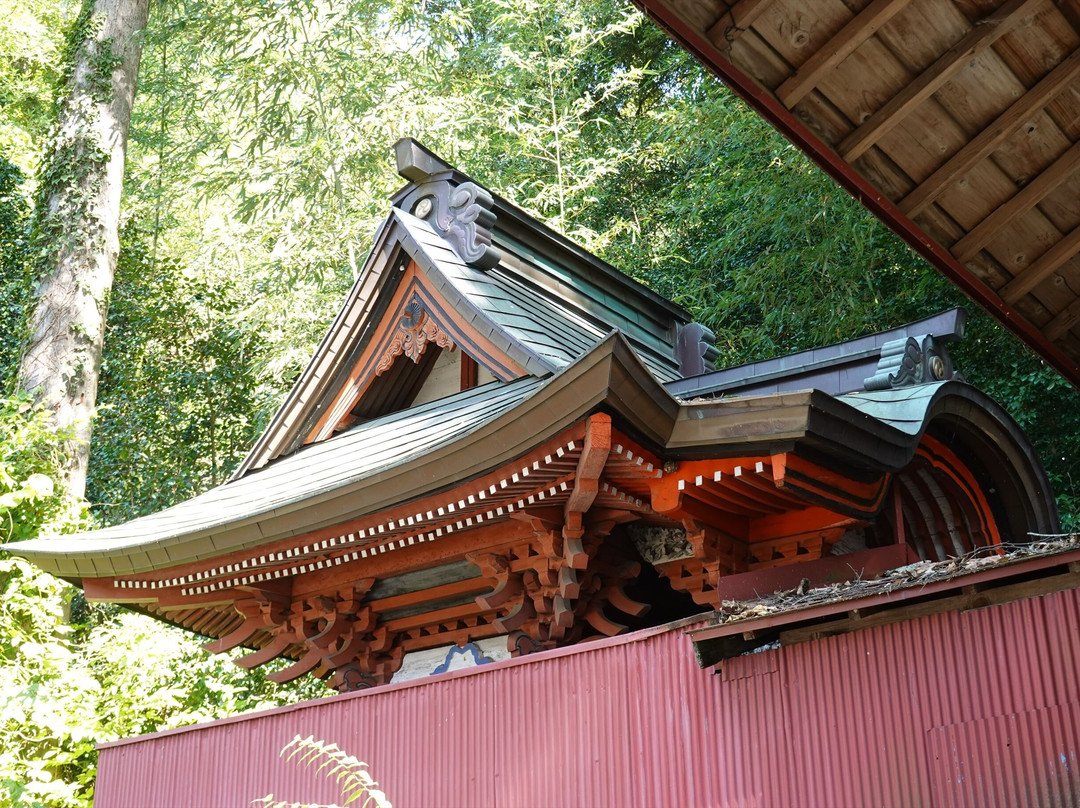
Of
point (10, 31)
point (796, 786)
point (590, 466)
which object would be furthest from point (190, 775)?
point (10, 31)

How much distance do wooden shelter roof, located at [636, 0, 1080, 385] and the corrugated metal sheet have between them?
1.38 meters

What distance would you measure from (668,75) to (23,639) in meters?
13.4

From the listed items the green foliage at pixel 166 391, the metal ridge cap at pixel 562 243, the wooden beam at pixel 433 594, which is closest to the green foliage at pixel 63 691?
the green foliage at pixel 166 391

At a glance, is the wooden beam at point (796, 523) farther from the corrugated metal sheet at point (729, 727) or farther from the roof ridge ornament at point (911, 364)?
the corrugated metal sheet at point (729, 727)

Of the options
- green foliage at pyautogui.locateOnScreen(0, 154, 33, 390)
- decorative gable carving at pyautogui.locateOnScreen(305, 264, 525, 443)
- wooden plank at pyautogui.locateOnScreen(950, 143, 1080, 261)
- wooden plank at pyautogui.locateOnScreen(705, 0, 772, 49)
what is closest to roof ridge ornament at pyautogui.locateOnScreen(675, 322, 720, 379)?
decorative gable carving at pyautogui.locateOnScreen(305, 264, 525, 443)

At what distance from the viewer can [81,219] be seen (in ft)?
40.2

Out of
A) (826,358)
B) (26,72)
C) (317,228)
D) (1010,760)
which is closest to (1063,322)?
(1010,760)

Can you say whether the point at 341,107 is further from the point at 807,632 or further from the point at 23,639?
the point at 807,632

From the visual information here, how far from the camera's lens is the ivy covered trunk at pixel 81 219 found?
1157 cm

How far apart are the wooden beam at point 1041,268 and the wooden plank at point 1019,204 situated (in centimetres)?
27

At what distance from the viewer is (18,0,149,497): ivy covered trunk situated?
1157 cm

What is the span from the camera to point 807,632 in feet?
14.8

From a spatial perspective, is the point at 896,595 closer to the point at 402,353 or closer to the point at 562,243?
the point at 402,353

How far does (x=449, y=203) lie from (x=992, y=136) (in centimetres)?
482
